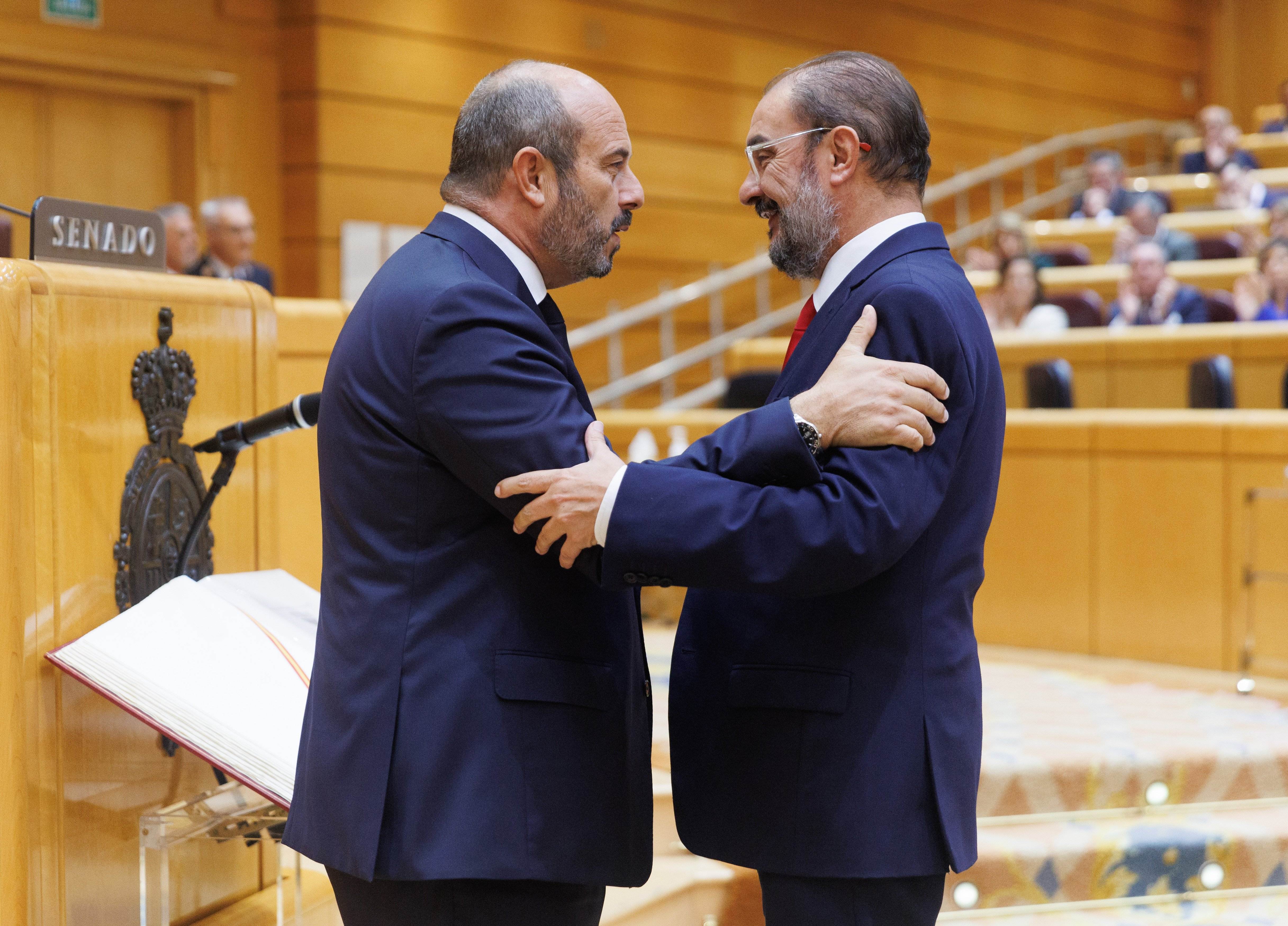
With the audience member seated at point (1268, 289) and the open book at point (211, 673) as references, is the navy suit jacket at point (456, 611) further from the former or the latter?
the audience member seated at point (1268, 289)

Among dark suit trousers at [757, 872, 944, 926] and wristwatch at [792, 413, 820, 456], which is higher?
wristwatch at [792, 413, 820, 456]

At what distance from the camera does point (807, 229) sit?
1.54 metres

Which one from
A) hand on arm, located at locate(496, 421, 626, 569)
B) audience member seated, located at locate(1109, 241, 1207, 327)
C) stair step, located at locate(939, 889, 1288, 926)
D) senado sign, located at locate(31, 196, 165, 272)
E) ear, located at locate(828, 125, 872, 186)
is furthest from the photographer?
audience member seated, located at locate(1109, 241, 1207, 327)

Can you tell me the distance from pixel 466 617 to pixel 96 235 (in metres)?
0.82

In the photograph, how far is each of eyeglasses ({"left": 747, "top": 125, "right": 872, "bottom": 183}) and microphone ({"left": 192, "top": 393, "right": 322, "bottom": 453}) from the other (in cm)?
58

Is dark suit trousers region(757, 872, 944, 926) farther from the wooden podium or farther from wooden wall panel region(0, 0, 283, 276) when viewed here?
wooden wall panel region(0, 0, 283, 276)

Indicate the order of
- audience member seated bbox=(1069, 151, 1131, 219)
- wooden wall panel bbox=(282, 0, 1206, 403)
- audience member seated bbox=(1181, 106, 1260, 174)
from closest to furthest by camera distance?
wooden wall panel bbox=(282, 0, 1206, 403) < audience member seated bbox=(1069, 151, 1131, 219) < audience member seated bbox=(1181, 106, 1260, 174)

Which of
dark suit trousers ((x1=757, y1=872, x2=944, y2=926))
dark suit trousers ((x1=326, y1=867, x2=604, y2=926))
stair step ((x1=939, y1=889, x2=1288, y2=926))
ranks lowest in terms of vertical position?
stair step ((x1=939, y1=889, x2=1288, y2=926))

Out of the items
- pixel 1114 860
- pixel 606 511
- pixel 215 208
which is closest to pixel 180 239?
pixel 215 208

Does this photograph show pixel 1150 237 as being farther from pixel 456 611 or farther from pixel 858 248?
pixel 456 611

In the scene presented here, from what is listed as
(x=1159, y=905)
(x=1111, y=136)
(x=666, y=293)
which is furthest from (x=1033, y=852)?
(x=1111, y=136)

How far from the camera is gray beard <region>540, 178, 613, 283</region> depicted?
1438 millimetres

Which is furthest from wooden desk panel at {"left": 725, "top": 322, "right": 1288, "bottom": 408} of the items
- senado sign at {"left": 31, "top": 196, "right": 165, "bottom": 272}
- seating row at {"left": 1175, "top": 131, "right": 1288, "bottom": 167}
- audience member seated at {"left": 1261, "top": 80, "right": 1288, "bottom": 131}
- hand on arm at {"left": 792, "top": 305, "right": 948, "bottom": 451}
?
audience member seated at {"left": 1261, "top": 80, "right": 1288, "bottom": 131}

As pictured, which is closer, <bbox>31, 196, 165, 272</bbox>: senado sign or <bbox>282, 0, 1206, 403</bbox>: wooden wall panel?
<bbox>31, 196, 165, 272</bbox>: senado sign
